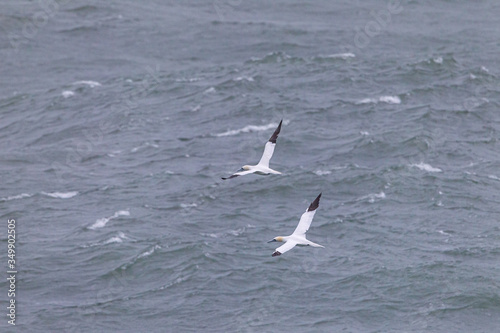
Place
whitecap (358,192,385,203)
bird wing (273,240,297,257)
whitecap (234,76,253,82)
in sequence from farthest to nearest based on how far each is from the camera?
whitecap (234,76,253,82) < whitecap (358,192,385,203) < bird wing (273,240,297,257)

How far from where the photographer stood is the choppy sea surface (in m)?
63.9

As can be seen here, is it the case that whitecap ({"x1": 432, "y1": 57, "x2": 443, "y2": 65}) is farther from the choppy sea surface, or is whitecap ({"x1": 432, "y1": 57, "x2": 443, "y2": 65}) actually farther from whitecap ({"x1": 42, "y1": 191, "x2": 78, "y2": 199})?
whitecap ({"x1": 42, "y1": 191, "x2": 78, "y2": 199})

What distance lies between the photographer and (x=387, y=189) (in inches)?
2943

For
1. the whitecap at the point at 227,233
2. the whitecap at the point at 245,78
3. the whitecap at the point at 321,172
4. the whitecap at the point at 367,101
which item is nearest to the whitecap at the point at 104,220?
the whitecap at the point at 227,233

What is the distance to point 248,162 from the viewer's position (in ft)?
260

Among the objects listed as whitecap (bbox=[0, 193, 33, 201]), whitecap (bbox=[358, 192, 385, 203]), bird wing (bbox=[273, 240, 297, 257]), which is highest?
bird wing (bbox=[273, 240, 297, 257])

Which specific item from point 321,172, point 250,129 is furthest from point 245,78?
point 321,172

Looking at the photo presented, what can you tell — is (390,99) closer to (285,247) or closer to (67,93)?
(67,93)

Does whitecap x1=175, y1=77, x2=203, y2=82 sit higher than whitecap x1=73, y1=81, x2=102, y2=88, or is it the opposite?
whitecap x1=175, y1=77, x2=203, y2=82

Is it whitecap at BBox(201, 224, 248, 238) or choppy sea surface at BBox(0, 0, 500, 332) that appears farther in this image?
whitecap at BBox(201, 224, 248, 238)

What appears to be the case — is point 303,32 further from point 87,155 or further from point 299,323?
point 299,323

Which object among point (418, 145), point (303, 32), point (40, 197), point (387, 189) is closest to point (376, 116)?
point (418, 145)

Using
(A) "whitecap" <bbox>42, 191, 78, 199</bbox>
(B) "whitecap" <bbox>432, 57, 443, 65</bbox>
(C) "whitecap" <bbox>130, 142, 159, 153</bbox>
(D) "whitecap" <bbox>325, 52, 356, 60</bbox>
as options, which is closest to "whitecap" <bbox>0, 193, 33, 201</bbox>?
(A) "whitecap" <bbox>42, 191, 78, 199</bbox>

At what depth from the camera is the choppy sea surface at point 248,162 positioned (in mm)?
63906
